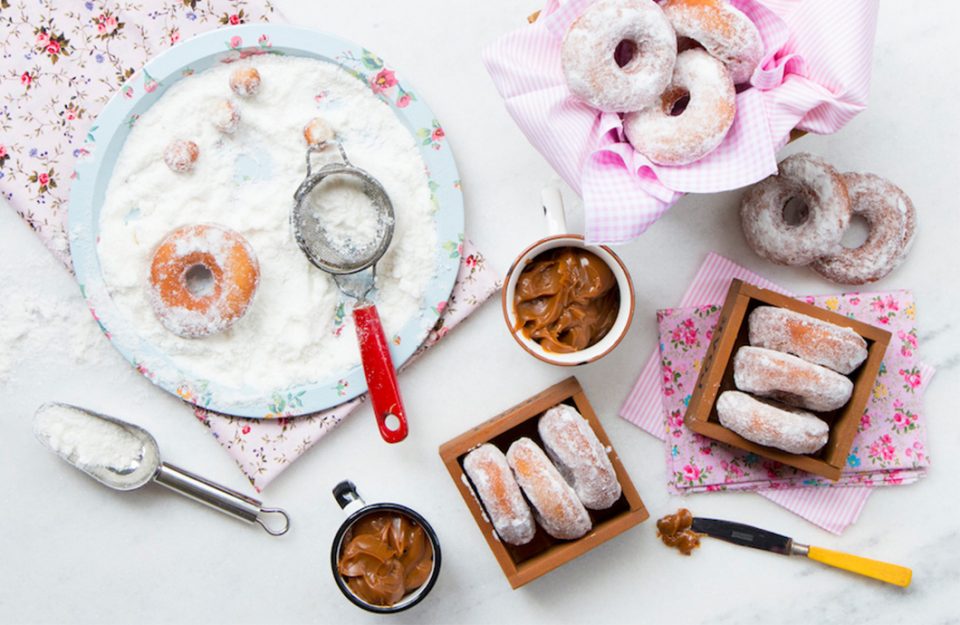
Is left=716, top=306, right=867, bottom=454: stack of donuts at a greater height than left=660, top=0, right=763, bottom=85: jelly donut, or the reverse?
left=660, top=0, right=763, bottom=85: jelly donut

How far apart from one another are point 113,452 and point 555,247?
0.84 m

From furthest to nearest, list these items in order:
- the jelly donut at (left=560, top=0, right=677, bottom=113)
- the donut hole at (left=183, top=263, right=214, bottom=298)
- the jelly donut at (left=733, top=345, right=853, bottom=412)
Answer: the donut hole at (left=183, top=263, right=214, bottom=298)
the jelly donut at (left=733, top=345, right=853, bottom=412)
the jelly donut at (left=560, top=0, right=677, bottom=113)

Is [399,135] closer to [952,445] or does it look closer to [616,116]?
[616,116]

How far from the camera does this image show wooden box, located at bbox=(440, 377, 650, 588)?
1.36m

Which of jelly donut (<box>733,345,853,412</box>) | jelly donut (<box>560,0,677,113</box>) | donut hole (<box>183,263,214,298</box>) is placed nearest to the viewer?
jelly donut (<box>560,0,677,113</box>)

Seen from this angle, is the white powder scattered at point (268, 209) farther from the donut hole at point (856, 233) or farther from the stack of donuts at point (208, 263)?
the donut hole at point (856, 233)

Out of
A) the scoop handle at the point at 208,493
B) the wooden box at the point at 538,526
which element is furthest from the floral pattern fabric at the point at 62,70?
the wooden box at the point at 538,526

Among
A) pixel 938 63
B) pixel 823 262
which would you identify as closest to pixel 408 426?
pixel 823 262

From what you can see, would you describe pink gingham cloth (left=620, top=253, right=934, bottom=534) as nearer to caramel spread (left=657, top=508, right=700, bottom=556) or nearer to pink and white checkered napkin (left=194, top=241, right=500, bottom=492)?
caramel spread (left=657, top=508, right=700, bottom=556)

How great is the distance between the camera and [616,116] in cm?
120

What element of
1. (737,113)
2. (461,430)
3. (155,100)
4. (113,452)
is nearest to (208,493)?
(113,452)

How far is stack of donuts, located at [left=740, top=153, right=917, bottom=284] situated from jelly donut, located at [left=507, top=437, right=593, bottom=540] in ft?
1.75

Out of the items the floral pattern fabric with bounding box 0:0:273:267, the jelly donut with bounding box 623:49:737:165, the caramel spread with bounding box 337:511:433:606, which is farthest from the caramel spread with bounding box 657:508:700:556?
the floral pattern fabric with bounding box 0:0:273:267

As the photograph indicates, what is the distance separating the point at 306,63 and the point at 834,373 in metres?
1.00
